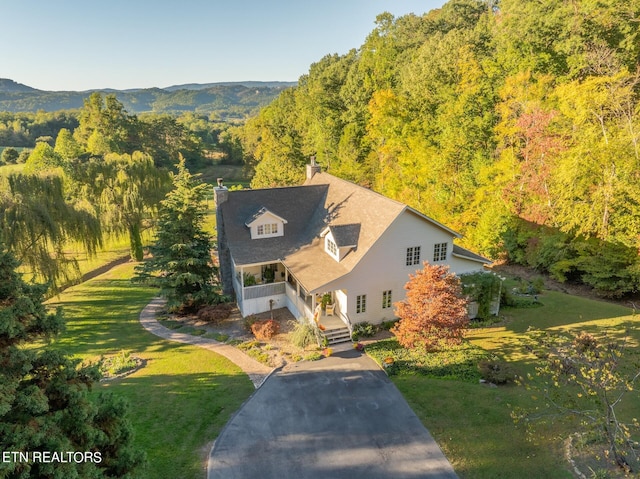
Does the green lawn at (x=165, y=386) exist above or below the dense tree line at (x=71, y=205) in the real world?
below

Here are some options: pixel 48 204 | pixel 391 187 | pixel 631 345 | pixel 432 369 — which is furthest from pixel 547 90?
pixel 48 204

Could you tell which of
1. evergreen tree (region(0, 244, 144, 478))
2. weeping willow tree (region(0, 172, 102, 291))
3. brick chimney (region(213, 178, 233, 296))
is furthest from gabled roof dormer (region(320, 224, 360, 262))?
weeping willow tree (region(0, 172, 102, 291))

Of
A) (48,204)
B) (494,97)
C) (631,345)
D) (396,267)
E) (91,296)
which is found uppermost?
(494,97)

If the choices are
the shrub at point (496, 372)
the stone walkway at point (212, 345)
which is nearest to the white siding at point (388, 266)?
the stone walkway at point (212, 345)

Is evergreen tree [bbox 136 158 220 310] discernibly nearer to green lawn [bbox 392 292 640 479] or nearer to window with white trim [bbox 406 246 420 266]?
window with white trim [bbox 406 246 420 266]

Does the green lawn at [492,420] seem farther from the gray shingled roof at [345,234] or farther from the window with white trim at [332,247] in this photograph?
the window with white trim at [332,247]

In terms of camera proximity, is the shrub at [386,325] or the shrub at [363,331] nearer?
the shrub at [363,331]

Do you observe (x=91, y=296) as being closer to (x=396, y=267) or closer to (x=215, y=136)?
(x=396, y=267)
